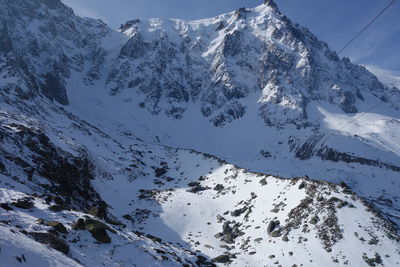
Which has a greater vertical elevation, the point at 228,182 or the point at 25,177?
the point at 228,182

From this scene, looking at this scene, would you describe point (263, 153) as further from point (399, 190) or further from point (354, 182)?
point (399, 190)

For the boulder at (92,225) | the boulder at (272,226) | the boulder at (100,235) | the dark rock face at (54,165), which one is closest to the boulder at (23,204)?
the boulder at (92,225)

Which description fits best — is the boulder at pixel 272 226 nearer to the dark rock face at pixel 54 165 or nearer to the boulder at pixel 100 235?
the boulder at pixel 100 235

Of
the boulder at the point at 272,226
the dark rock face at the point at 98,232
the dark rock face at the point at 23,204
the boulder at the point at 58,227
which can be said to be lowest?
the boulder at the point at 58,227

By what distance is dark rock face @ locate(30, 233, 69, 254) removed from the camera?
17.7 m

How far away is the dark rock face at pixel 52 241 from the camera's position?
17656mm

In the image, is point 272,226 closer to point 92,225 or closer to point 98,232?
point 98,232

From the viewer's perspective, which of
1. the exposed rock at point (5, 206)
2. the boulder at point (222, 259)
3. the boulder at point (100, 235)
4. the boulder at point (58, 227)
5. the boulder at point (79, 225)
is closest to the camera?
the boulder at point (58, 227)

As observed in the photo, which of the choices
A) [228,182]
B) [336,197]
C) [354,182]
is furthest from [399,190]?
[336,197]

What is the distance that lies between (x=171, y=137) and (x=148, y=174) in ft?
412

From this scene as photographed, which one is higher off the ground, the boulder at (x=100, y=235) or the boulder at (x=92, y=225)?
the boulder at (x=92, y=225)

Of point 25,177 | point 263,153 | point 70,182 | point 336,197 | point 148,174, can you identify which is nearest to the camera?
point 25,177

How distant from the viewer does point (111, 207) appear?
50812mm

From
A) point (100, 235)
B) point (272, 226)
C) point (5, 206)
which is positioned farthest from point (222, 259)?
point (5, 206)
